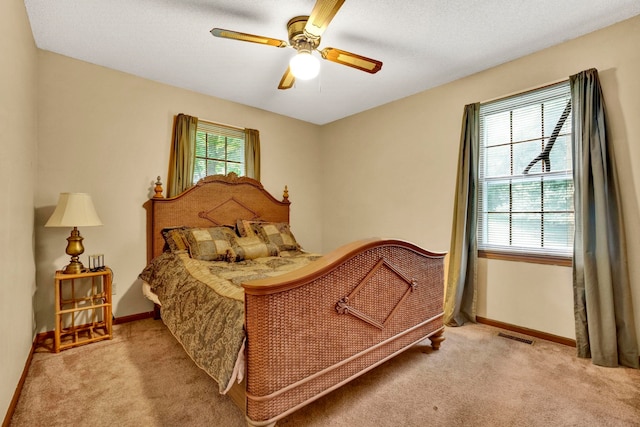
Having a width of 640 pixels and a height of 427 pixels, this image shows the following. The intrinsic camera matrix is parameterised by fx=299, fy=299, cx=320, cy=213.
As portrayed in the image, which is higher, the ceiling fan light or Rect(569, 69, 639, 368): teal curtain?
the ceiling fan light

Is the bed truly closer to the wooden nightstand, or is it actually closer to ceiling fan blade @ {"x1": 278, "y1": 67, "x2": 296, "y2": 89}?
the wooden nightstand

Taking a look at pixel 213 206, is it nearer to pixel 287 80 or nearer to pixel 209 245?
pixel 209 245

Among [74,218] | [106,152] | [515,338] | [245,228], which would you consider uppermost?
[106,152]

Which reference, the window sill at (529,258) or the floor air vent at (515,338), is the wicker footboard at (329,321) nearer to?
the floor air vent at (515,338)

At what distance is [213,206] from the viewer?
11.8 ft

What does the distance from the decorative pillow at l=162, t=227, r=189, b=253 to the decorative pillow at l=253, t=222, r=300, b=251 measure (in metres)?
0.83

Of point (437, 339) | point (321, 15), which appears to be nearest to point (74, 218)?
point (321, 15)

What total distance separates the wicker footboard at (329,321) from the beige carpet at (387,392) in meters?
0.19

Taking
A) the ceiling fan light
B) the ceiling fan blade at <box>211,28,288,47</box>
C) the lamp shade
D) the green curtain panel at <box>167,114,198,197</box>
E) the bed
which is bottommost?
the bed

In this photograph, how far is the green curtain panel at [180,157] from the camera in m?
3.40

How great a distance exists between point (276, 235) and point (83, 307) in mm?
1939

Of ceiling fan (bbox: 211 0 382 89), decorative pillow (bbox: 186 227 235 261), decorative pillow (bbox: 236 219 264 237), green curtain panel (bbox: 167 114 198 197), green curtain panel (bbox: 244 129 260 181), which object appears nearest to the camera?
ceiling fan (bbox: 211 0 382 89)

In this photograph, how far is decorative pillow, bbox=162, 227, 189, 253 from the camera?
122 inches

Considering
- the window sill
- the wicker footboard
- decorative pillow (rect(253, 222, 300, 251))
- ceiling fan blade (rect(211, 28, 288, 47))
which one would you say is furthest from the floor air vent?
ceiling fan blade (rect(211, 28, 288, 47))
